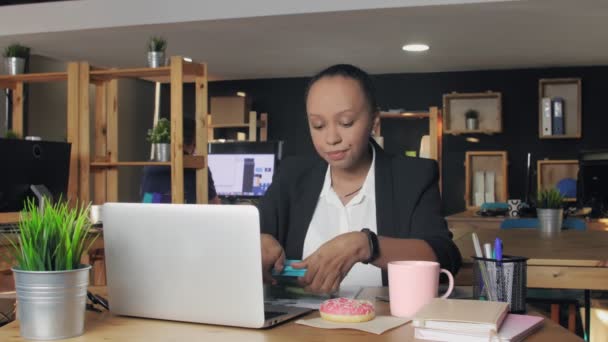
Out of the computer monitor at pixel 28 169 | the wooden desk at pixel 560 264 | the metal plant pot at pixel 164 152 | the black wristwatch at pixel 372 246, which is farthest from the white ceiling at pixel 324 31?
the black wristwatch at pixel 372 246

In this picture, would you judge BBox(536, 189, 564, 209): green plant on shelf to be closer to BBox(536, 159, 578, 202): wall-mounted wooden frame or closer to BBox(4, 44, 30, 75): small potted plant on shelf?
BBox(4, 44, 30, 75): small potted plant on shelf

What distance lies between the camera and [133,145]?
8562 mm

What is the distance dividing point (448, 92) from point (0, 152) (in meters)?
6.06

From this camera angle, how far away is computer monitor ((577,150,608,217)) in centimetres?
444

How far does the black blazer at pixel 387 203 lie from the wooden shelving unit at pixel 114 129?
2.43 m

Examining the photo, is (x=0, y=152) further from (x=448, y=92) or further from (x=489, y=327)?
(x=448, y=92)

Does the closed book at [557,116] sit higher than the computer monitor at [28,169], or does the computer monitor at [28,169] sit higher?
the closed book at [557,116]

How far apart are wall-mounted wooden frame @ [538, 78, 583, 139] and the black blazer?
6.06m

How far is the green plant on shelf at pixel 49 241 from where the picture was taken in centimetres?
112

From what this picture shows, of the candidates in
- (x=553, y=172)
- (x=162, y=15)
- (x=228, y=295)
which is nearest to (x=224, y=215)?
(x=228, y=295)

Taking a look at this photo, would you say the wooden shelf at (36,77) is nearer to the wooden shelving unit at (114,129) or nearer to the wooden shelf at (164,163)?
the wooden shelving unit at (114,129)

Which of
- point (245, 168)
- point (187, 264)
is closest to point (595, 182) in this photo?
point (245, 168)

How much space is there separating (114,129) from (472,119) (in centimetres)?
423

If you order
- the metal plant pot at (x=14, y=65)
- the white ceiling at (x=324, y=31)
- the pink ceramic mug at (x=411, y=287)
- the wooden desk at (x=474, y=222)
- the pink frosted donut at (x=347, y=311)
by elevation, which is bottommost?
the wooden desk at (x=474, y=222)
